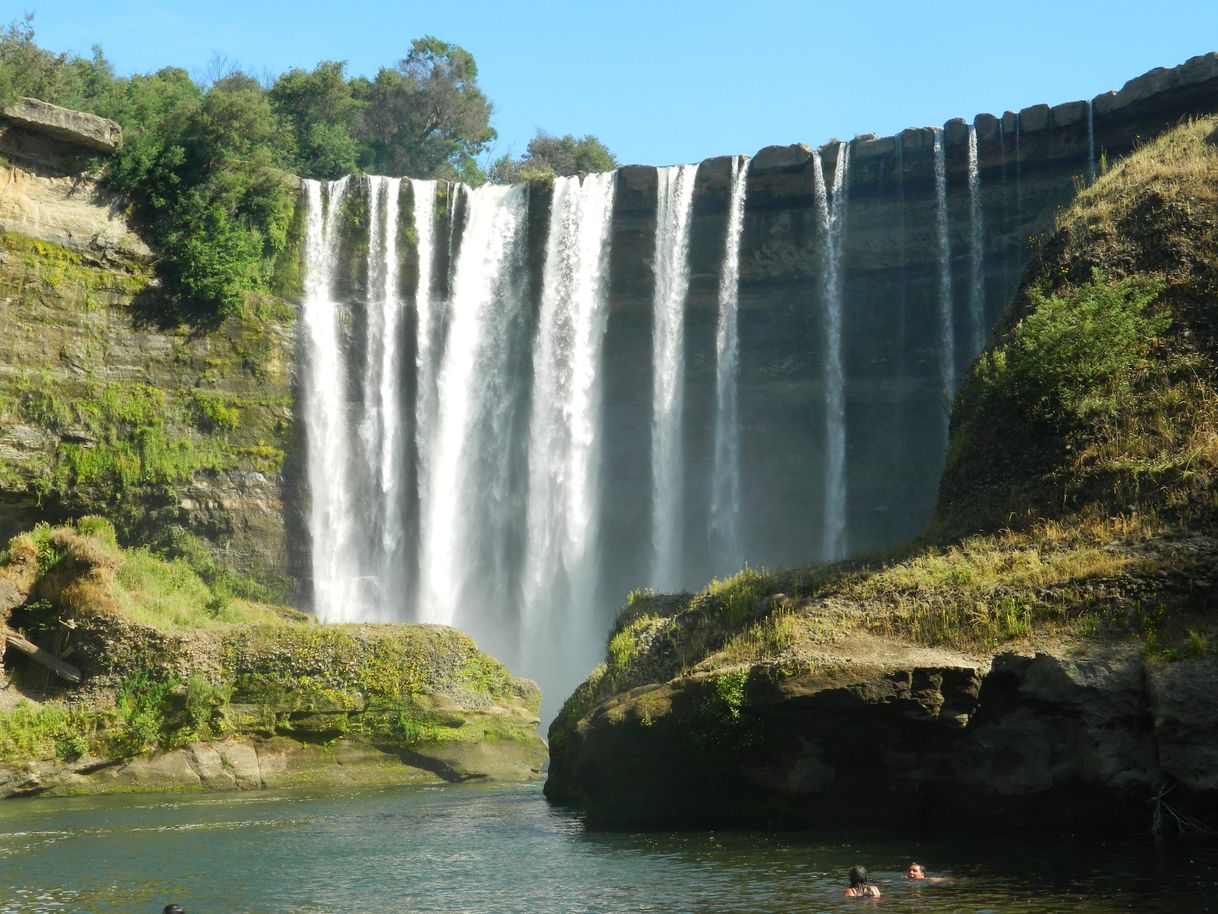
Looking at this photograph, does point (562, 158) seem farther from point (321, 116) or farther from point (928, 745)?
point (928, 745)

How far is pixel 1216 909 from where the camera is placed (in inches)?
422

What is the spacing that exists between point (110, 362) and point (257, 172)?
7.77m

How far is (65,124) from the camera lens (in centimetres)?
3484

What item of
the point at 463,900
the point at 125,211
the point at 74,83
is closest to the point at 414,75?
the point at 74,83

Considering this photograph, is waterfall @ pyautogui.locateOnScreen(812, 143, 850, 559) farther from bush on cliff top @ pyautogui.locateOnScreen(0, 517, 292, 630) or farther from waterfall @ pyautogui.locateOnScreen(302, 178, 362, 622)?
bush on cliff top @ pyautogui.locateOnScreen(0, 517, 292, 630)

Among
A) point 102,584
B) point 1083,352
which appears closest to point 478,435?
point 102,584

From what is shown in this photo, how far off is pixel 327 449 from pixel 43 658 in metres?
12.7

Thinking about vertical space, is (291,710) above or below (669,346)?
below

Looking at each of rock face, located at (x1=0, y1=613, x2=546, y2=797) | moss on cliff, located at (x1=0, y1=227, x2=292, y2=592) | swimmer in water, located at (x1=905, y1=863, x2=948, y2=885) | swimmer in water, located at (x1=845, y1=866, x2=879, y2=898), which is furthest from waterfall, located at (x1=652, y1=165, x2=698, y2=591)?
swimmer in water, located at (x1=845, y1=866, x2=879, y2=898)

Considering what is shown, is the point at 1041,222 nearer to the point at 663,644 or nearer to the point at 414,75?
the point at 663,644

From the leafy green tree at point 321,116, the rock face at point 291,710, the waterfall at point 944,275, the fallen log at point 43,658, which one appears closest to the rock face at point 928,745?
the rock face at point 291,710

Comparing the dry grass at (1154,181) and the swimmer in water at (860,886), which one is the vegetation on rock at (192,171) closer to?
the dry grass at (1154,181)

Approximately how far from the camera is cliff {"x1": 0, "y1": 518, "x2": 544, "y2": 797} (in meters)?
25.0

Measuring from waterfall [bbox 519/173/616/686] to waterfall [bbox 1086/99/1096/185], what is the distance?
13.5m
